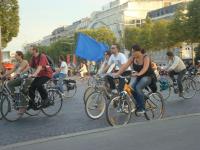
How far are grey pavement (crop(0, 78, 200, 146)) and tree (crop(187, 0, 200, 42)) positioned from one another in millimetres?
56446

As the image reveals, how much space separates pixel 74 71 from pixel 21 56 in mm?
56250

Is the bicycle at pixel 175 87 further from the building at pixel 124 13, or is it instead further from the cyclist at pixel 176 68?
the building at pixel 124 13

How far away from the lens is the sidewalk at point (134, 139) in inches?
303

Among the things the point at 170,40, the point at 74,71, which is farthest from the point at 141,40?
the point at 74,71

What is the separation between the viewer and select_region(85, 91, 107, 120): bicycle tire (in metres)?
11.7

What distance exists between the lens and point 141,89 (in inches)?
423

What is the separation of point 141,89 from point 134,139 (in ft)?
8.40

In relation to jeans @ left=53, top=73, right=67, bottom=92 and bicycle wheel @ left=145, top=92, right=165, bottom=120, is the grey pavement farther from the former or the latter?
jeans @ left=53, top=73, right=67, bottom=92

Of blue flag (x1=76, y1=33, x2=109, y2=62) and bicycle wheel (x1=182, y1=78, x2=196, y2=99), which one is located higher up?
blue flag (x1=76, y1=33, x2=109, y2=62)

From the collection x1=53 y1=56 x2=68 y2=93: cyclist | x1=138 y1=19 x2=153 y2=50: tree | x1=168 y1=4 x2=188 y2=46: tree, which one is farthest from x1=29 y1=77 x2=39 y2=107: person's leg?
x1=138 y1=19 x2=153 y2=50: tree

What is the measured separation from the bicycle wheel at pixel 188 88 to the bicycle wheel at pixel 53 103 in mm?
5132

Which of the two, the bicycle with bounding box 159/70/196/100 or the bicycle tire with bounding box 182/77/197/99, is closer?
the bicycle with bounding box 159/70/196/100

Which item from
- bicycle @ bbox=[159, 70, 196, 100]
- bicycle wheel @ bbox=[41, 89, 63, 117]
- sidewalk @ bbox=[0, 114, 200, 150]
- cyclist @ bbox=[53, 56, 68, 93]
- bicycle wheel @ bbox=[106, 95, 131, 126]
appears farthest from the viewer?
cyclist @ bbox=[53, 56, 68, 93]

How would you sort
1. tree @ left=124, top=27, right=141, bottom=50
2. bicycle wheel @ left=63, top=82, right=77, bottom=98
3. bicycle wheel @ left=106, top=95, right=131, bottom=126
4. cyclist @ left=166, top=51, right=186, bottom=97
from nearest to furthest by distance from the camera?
bicycle wheel @ left=106, top=95, right=131, bottom=126, cyclist @ left=166, top=51, right=186, bottom=97, bicycle wheel @ left=63, top=82, right=77, bottom=98, tree @ left=124, top=27, right=141, bottom=50
